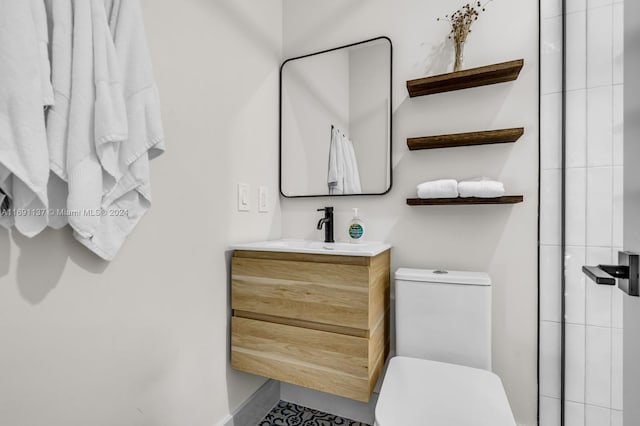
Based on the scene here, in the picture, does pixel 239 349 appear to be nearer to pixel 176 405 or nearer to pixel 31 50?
pixel 176 405

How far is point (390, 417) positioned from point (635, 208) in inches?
31.3

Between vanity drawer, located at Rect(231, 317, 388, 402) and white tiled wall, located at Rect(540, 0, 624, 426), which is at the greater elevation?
white tiled wall, located at Rect(540, 0, 624, 426)

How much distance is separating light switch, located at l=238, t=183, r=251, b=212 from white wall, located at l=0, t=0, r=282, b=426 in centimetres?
3

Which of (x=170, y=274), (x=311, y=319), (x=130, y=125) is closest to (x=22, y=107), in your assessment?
(x=130, y=125)

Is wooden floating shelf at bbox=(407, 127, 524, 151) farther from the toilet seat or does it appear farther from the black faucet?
the toilet seat

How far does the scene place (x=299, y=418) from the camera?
1.69 m

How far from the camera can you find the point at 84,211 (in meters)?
0.84

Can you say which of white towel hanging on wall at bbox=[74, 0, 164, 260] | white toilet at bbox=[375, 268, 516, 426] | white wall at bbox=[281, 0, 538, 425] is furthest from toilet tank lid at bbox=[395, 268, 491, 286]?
white towel hanging on wall at bbox=[74, 0, 164, 260]

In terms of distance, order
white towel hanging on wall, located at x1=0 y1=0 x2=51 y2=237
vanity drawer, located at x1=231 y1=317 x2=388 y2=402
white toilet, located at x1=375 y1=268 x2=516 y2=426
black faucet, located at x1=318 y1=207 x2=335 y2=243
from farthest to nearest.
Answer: black faucet, located at x1=318 y1=207 x2=335 y2=243, vanity drawer, located at x1=231 y1=317 x2=388 y2=402, white toilet, located at x1=375 y1=268 x2=516 y2=426, white towel hanging on wall, located at x1=0 y1=0 x2=51 y2=237

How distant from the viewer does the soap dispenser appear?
1.65 meters

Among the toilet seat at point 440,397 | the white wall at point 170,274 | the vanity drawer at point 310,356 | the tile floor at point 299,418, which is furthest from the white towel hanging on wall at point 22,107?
the tile floor at point 299,418

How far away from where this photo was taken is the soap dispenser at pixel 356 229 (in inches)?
65.1

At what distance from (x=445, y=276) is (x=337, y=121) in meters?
0.94

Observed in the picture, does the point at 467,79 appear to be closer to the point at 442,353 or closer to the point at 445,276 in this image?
the point at 445,276
